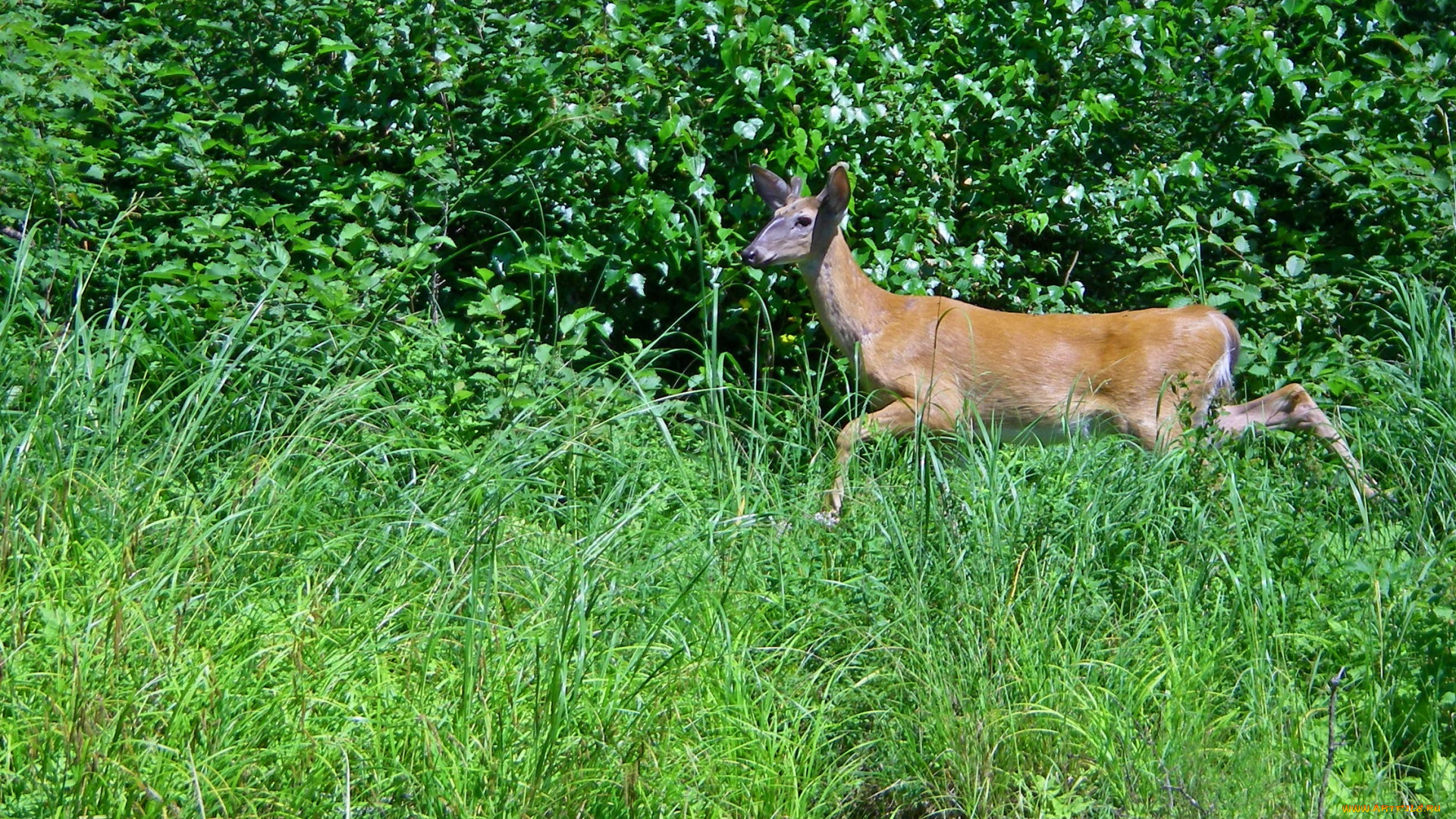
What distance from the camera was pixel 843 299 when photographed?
655 centimetres

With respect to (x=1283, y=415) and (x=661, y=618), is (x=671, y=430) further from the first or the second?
(x=1283, y=415)

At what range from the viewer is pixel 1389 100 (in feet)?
24.3

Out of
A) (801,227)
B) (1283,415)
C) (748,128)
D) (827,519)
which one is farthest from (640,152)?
(1283,415)

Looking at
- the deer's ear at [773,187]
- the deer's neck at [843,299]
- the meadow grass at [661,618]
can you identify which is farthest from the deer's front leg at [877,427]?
the deer's ear at [773,187]

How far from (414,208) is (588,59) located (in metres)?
1.04

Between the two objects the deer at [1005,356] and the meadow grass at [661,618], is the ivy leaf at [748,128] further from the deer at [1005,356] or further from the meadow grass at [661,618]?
the meadow grass at [661,618]

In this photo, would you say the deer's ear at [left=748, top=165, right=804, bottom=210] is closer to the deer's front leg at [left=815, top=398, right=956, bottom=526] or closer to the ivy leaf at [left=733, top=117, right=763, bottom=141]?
the ivy leaf at [left=733, top=117, right=763, bottom=141]

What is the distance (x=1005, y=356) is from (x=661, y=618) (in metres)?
2.76

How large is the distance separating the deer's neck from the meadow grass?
1.09 meters

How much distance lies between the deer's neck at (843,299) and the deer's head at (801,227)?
6 cm

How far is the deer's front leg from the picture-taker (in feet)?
17.2

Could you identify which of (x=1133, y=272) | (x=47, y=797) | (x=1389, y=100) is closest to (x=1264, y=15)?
(x=1389, y=100)

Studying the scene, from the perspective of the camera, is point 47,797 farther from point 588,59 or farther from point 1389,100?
point 1389,100

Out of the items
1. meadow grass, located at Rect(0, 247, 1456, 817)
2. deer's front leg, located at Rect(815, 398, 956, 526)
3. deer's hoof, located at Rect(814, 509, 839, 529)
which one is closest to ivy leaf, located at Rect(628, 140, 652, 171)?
deer's front leg, located at Rect(815, 398, 956, 526)
